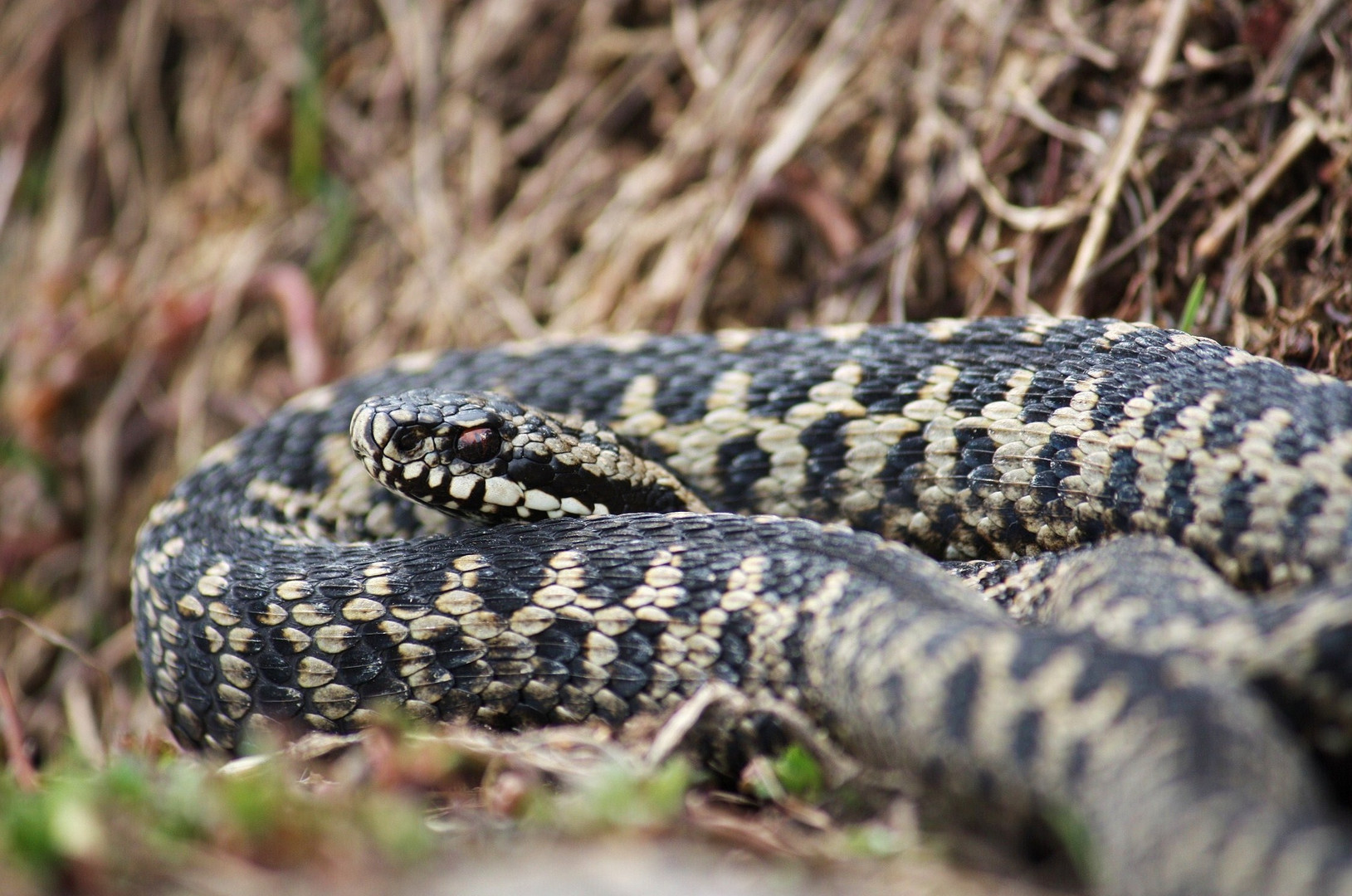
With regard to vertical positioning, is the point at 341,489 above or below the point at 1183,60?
below

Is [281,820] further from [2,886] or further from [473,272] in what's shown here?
[473,272]

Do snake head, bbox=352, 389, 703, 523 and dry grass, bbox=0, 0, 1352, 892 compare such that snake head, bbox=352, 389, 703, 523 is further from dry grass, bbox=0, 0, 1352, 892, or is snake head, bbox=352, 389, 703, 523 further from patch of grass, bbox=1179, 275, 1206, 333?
patch of grass, bbox=1179, 275, 1206, 333

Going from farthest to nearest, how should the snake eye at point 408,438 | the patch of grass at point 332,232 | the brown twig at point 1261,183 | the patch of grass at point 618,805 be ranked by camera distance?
the patch of grass at point 332,232
the brown twig at point 1261,183
the snake eye at point 408,438
the patch of grass at point 618,805

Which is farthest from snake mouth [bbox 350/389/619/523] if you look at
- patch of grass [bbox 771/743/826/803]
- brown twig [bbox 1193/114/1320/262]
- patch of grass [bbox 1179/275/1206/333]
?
brown twig [bbox 1193/114/1320/262]

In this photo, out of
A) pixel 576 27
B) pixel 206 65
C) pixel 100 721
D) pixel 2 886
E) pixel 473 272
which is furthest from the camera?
pixel 206 65

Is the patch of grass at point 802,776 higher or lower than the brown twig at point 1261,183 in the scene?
lower

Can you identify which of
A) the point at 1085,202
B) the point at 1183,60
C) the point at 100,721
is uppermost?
the point at 1183,60

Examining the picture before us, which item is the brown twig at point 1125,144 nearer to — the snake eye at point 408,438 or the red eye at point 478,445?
the red eye at point 478,445

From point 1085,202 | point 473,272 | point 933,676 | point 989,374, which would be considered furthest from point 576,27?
point 933,676

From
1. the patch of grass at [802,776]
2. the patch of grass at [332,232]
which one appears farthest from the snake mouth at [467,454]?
the patch of grass at [332,232]
